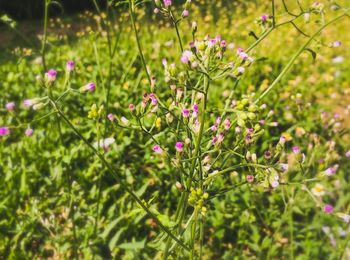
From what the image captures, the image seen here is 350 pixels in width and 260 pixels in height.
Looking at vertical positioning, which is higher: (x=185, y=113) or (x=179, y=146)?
(x=185, y=113)

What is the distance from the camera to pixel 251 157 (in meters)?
1.64

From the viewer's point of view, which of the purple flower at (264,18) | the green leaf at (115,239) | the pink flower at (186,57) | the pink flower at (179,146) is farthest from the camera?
the green leaf at (115,239)

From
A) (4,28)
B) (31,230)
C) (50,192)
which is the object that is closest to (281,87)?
(50,192)

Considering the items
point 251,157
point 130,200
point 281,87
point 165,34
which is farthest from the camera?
point 165,34

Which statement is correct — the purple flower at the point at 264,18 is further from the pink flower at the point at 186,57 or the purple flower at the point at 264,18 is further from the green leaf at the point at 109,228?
the green leaf at the point at 109,228

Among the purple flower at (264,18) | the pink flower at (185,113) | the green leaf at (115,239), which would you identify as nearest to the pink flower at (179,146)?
the pink flower at (185,113)

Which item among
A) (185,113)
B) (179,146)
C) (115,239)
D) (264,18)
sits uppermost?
(264,18)

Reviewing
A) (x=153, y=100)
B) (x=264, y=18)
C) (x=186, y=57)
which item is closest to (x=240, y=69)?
(x=186, y=57)

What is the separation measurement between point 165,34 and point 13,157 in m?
3.58

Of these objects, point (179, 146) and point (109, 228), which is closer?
point (179, 146)

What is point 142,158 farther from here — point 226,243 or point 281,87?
point 281,87

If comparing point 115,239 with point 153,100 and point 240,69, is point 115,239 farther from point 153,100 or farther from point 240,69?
point 240,69

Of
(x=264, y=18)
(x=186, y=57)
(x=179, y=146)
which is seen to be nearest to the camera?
(x=186, y=57)

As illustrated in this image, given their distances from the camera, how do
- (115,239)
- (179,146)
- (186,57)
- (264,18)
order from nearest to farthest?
(186,57), (179,146), (264,18), (115,239)
